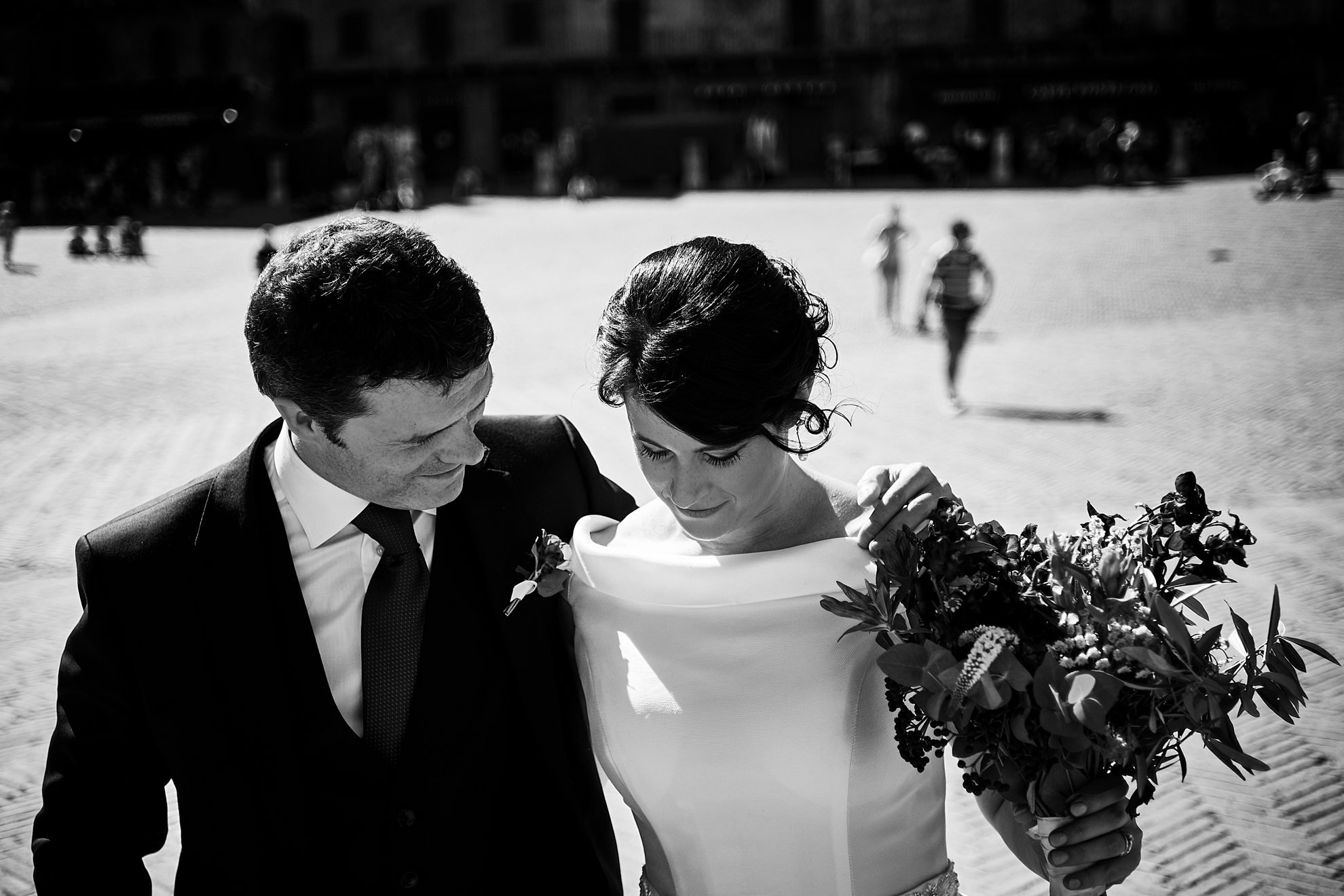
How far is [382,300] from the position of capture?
6.25ft

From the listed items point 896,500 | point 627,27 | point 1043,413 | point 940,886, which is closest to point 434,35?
point 627,27

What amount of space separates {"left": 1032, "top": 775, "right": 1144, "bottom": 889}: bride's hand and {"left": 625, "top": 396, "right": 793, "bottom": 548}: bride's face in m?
0.74

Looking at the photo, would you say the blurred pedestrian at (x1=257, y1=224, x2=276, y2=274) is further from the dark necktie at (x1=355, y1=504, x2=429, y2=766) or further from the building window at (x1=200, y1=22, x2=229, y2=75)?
the building window at (x1=200, y1=22, x2=229, y2=75)

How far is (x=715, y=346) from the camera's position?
1.99 metres

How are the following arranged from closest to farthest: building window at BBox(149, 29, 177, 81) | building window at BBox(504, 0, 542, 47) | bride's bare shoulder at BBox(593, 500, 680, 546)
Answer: bride's bare shoulder at BBox(593, 500, 680, 546), building window at BBox(504, 0, 542, 47), building window at BBox(149, 29, 177, 81)

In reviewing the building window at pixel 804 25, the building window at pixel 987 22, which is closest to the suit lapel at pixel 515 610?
the building window at pixel 987 22

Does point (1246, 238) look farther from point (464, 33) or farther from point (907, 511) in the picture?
point (464, 33)

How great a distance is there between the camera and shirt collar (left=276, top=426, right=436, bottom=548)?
81.7 inches

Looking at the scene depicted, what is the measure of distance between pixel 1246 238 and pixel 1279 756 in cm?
1622

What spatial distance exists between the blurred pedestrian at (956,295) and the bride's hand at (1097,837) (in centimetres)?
935

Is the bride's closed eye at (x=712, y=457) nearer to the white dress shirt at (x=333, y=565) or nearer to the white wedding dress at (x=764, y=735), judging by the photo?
the white wedding dress at (x=764, y=735)

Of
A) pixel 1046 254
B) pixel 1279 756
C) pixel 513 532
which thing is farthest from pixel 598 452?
pixel 1046 254

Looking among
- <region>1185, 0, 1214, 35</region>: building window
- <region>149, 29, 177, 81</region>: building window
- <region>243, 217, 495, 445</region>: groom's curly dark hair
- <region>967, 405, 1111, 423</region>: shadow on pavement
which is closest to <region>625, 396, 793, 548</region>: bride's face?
<region>243, 217, 495, 445</region>: groom's curly dark hair

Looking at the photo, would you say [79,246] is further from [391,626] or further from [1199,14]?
[1199,14]
